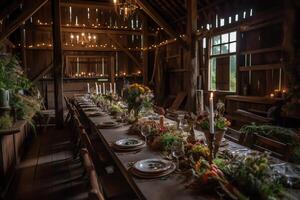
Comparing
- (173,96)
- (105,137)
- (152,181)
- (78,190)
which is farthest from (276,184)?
(173,96)

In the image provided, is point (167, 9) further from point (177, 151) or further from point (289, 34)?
point (177, 151)

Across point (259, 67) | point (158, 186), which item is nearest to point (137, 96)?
point (158, 186)

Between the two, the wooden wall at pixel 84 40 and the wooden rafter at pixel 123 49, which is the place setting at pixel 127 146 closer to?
the wooden wall at pixel 84 40

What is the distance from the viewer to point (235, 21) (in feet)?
22.8

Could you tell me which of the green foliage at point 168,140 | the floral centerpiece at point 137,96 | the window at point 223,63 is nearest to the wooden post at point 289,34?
the window at point 223,63

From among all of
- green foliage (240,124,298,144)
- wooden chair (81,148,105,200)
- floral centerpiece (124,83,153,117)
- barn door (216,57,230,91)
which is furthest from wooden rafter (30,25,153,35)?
wooden chair (81,148,105,200)

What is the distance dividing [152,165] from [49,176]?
2.44 m

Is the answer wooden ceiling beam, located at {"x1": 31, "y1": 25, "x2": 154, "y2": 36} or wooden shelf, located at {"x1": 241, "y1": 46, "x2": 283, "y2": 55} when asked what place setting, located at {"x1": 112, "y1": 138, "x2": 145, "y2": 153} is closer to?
wooden shelf, located at {"x1": 241, "y1": 46, "x2": 283, "y2": 55}

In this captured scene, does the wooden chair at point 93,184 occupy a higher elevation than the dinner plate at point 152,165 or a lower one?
higher

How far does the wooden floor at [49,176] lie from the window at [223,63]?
477 centimetres

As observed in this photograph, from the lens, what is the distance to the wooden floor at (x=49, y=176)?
3109 millimetres

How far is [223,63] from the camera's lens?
7.64 m

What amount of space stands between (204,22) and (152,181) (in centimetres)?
784

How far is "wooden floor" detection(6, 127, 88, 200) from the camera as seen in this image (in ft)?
10.2
